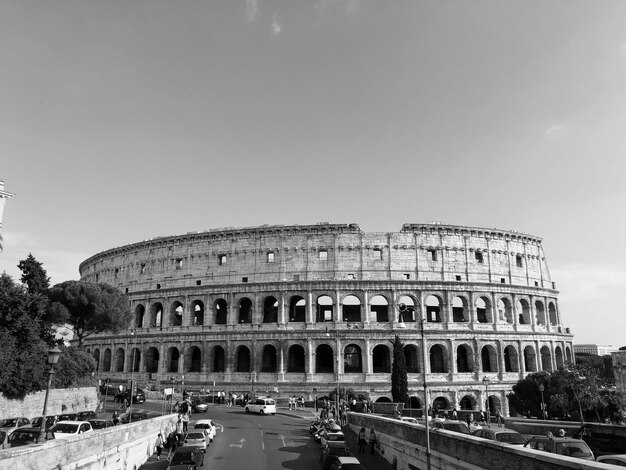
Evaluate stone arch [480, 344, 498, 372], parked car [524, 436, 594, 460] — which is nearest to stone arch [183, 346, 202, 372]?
stone arch [480, 344, 498, 372]

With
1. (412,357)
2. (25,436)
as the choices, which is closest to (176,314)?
(412,357)

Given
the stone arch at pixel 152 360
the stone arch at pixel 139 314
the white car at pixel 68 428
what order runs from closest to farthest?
the white car at pixel 68 428 < the stone arch at pixel 152 360 < the stone arch at pixel 139 314

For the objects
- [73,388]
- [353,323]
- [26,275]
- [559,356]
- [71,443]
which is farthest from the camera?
[559,356]

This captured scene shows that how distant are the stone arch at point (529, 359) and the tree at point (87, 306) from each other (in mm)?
42856

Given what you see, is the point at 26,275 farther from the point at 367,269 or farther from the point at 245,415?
the point at 367,269

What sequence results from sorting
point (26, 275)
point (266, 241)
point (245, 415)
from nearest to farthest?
1. point (245, 415)
2. point (26, 275)
3. point (266, 241)

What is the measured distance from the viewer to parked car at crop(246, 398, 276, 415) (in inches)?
1433

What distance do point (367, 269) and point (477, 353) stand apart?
14.3m

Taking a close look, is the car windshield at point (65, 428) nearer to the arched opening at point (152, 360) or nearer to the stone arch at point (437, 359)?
the arched opening at point (152, 360)

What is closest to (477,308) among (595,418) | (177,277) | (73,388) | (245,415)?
(595,418)

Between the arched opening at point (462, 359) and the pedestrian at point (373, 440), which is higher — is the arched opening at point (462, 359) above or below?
above

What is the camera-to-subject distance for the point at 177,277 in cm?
5462

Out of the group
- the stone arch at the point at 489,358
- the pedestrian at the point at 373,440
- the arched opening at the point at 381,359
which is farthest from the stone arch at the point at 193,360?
the pedestrian at the point at 373,440

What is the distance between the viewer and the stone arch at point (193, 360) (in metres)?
51.7
